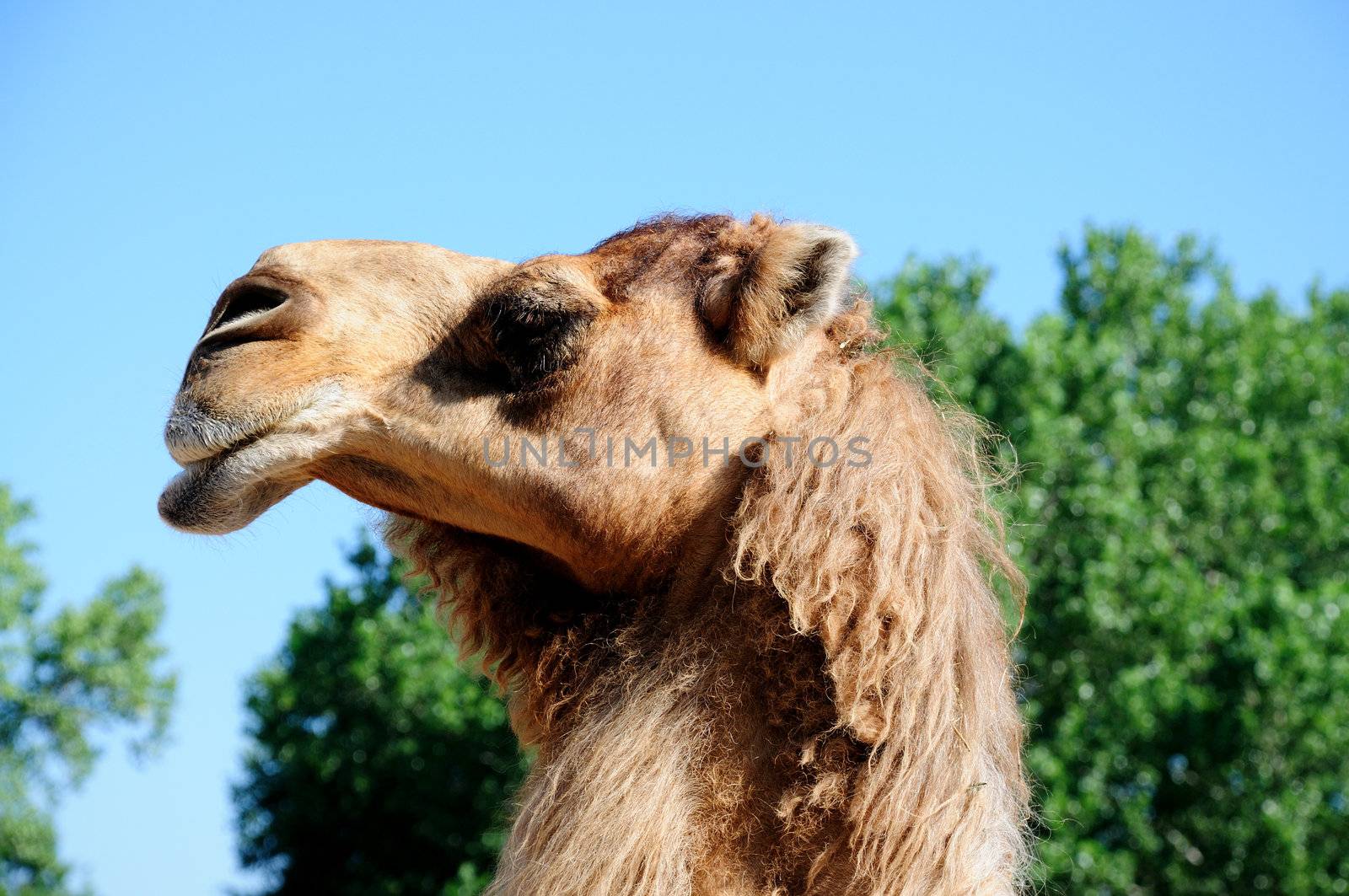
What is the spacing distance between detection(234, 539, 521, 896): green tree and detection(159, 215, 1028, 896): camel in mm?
13274

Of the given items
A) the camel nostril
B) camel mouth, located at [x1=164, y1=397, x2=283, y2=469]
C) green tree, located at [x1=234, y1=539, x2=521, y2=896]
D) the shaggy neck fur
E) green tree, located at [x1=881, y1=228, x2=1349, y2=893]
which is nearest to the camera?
the shaggy neck fur

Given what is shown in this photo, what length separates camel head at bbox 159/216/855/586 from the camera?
261 centimetres

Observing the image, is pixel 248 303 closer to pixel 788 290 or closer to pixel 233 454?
pixel 233 454

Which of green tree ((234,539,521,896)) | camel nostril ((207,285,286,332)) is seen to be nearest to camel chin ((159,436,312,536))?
camel nostril ((207,285,286,332))

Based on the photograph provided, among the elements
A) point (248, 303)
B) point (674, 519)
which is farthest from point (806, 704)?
point (248, 303)

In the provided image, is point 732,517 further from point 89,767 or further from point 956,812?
point 89,767

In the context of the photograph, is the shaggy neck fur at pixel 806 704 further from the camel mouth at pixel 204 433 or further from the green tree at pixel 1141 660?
the green tree at pixel 1141 660

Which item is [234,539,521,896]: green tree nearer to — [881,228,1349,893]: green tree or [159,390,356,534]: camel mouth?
[881,228,1349,893]: green tree

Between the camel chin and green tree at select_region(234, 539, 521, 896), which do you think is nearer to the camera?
the camel chin

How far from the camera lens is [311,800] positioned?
65.6 feet

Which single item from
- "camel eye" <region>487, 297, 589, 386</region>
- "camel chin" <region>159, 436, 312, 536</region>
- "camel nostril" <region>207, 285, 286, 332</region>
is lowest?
"camel chin" <region>159, 436, 312, 536</region>

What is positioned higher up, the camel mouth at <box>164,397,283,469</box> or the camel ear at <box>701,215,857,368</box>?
the camel ear at <box>701,215,857,368</box>

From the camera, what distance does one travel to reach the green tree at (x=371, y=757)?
692 inches

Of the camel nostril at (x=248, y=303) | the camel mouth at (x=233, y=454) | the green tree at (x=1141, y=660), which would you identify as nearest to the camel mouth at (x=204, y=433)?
the camel mouth at (x=233, y=454)
